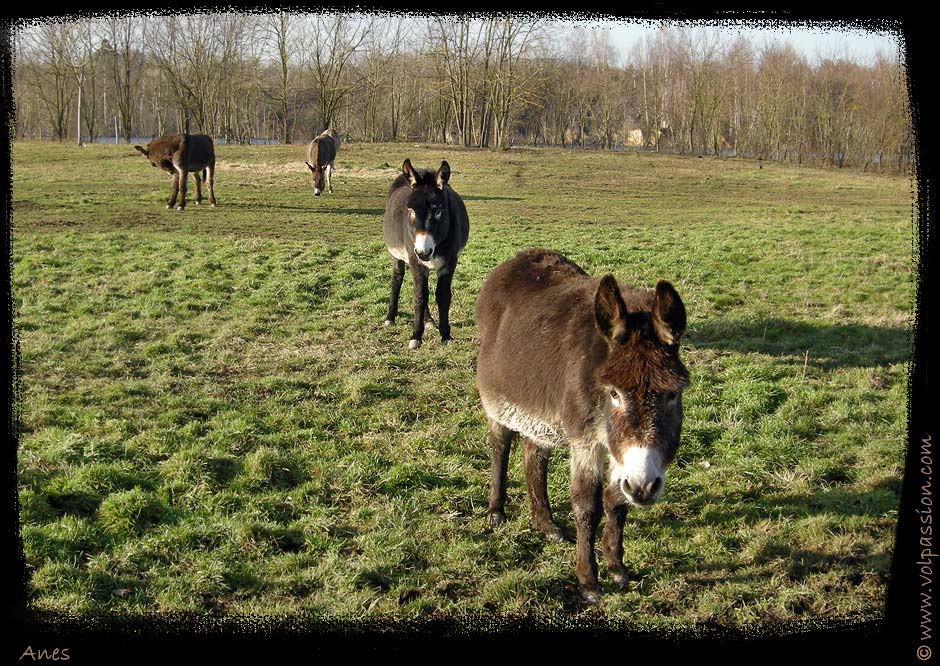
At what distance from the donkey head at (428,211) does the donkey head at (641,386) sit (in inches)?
214

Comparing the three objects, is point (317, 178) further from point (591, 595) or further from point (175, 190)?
point (591, 595)

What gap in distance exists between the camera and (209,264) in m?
13.4

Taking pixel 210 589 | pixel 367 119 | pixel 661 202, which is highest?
pixel 367 119

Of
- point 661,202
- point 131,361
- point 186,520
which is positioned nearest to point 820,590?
point 186,520

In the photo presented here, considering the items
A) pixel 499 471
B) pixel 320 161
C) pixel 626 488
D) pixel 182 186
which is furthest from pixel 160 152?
pixel 626 488

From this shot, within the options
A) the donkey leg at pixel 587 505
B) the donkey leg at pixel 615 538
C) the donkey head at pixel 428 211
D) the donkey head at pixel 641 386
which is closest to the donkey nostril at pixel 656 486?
the donkey head at pixel 641 386

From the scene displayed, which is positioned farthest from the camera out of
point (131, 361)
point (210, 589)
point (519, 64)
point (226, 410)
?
point (519, 64)

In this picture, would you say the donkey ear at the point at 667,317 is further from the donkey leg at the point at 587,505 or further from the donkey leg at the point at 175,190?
the donkey leg at the point at 175,190

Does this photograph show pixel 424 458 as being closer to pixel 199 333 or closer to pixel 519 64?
pixel 199 333

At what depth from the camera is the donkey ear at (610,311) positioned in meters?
3.53

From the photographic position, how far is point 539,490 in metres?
4.88

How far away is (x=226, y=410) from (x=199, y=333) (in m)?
2.98

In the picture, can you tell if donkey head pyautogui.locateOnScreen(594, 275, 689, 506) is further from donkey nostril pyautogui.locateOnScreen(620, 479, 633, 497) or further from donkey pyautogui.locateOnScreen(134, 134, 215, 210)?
donkey pyautogui.locateOnScreen(134, 134, 215, 210)

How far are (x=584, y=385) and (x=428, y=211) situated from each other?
565 cm
